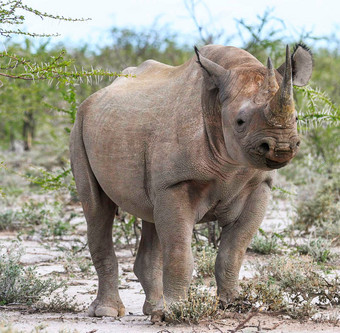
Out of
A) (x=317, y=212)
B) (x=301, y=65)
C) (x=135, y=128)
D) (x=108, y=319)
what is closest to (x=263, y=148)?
(x=301, y=65)

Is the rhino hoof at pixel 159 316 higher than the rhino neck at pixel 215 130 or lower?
lower

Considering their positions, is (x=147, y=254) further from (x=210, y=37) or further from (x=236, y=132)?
(x=210, y=37)

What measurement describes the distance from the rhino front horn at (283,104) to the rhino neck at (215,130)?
690mm

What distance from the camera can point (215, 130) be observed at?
16.3 ft

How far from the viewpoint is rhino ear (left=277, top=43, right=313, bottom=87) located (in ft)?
16.3

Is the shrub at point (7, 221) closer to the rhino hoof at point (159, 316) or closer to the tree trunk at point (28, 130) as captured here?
the rhino hoof at point (159, 316)

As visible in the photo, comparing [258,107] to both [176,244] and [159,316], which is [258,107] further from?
[159,316]

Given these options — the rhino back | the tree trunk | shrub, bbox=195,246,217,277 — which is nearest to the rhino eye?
the rhino back

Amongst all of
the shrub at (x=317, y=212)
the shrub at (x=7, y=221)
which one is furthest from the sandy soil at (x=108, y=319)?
the shrub at (x=7, y=221)

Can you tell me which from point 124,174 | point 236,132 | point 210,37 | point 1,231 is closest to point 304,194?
point 210,37

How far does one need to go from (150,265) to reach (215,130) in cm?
184

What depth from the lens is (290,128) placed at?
14.2 ft

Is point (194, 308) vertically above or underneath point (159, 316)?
above

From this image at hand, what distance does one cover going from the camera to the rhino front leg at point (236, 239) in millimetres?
5422
